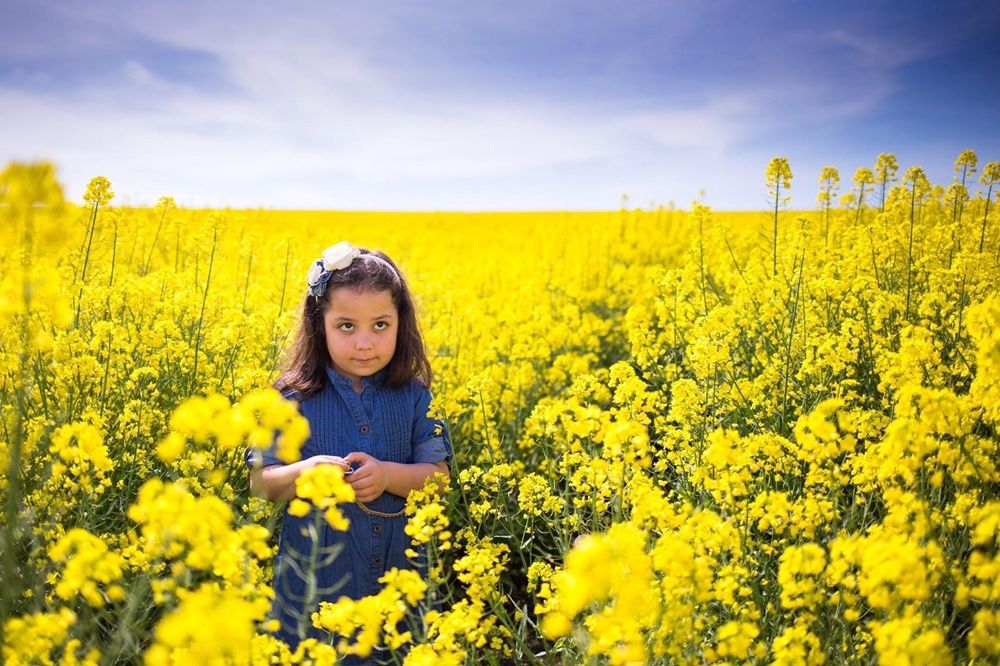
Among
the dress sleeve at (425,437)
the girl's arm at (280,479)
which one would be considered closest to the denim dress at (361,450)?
the dress sleeve at (425,437)

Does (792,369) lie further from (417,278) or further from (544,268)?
(417,278)

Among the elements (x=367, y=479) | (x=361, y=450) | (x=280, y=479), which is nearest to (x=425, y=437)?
(x=361, y=450)

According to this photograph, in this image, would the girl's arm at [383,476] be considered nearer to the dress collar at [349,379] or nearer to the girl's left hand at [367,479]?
the girl's left hand at [367,479]

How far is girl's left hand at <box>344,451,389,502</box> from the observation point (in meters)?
2.34

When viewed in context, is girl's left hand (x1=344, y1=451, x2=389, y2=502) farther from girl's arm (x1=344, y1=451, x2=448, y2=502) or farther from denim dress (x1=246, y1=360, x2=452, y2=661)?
denim dress (x1=246, y1=360, x2=452, y2=661)

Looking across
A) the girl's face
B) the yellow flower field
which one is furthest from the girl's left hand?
the girl's face

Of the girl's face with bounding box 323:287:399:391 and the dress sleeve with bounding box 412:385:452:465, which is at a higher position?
the girl's face with bounding box 323:287:399:391

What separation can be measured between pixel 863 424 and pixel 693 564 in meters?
1.09

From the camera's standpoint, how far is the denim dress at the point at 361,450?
2.59 m

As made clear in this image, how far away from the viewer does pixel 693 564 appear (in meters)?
1.59

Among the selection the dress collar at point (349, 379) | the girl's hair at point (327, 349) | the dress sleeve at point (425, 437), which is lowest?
the dress sleeve at point (425, 437)

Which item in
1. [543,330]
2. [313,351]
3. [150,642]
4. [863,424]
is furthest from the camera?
[543,330]

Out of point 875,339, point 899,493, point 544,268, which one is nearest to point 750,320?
point 875,339

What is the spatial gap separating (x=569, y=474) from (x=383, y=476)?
65cm
